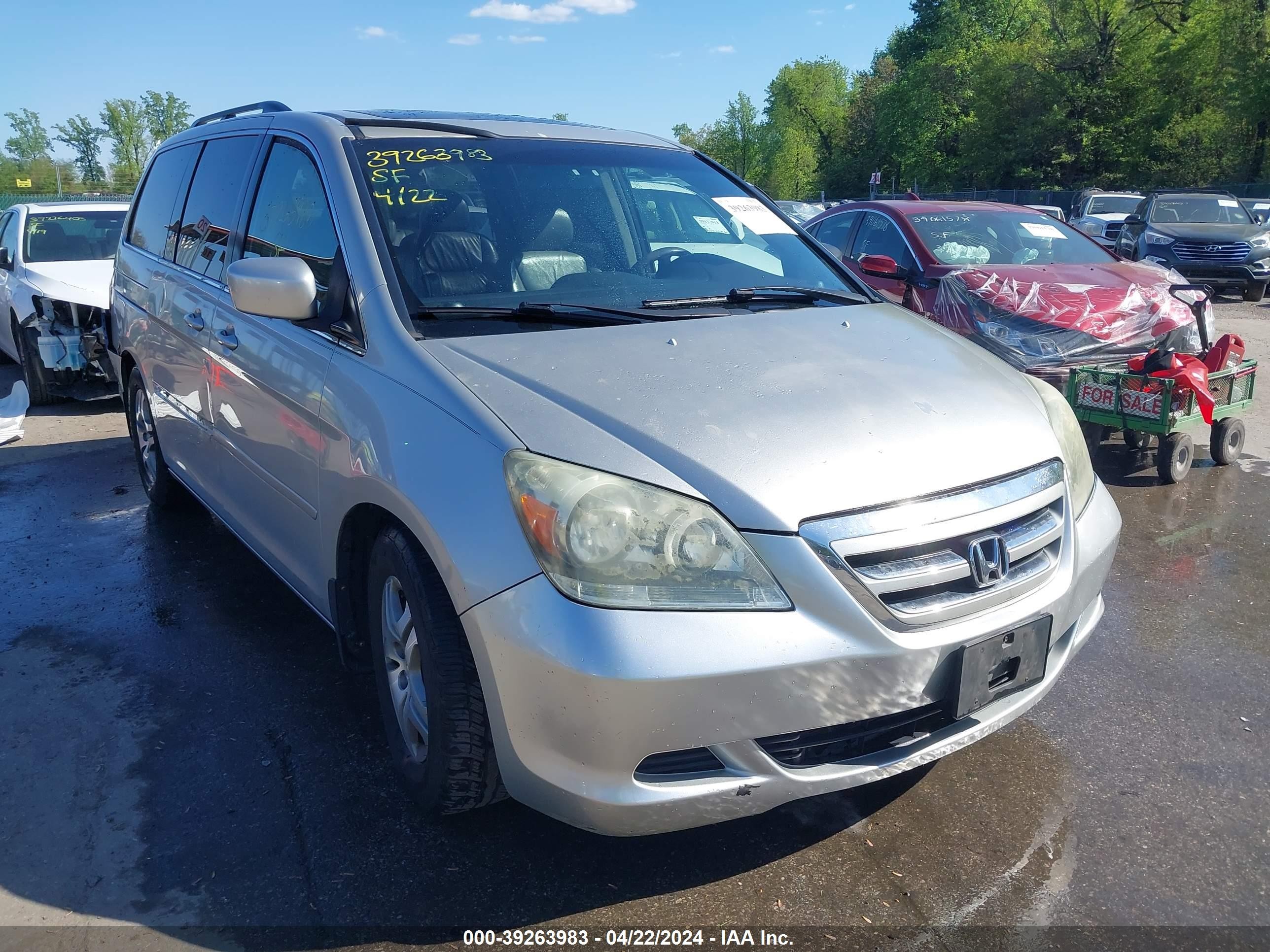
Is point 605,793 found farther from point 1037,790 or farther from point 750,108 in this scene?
point 750,108

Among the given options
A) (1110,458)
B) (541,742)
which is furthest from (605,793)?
(1110,458)

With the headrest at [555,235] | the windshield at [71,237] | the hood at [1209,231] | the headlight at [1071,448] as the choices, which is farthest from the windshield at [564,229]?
the hood at [1209,231]

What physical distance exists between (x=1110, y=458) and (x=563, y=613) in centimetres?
578

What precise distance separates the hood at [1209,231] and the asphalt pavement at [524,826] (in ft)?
48.1

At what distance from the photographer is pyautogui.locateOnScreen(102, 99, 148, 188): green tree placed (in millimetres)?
84125

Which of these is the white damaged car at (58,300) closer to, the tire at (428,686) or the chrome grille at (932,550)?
the tire at (428,686)

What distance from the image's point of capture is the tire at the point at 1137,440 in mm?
6637

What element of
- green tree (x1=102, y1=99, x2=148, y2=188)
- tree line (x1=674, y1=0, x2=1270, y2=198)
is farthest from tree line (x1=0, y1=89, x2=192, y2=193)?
tree line (x1=674, y1=0, x2=1270, y2=198)

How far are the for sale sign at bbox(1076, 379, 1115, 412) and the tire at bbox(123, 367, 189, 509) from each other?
5.31 m

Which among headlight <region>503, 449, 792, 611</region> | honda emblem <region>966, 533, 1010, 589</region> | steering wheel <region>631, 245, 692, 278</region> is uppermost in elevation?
steering wheel <region>631, 245, 692, 278</region>

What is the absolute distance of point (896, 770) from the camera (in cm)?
232

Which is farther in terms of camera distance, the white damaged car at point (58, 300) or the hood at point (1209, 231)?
the hood at point (1209, 231)

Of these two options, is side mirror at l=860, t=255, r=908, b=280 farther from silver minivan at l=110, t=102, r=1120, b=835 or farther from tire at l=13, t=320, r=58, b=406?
tire at l=13, t=320, r=58, b=406

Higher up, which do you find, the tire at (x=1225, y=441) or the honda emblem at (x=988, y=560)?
the honda emblem at (x=988, y=560)
